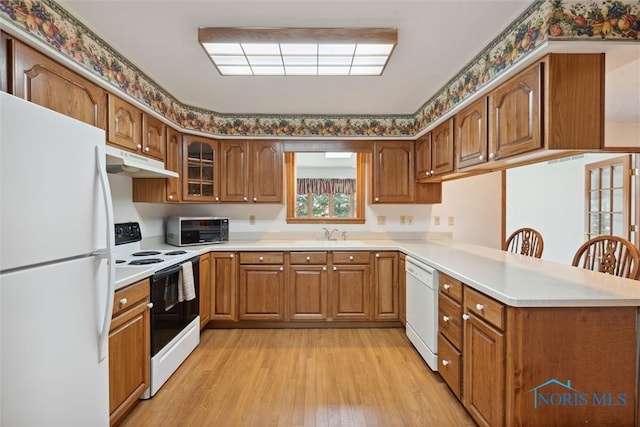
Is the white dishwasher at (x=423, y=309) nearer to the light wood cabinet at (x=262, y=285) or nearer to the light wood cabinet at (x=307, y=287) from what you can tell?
the light wood cabinet at (x=307, y=287)

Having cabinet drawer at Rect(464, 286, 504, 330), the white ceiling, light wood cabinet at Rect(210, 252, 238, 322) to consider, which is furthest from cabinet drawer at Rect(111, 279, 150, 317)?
cabinet drawer at Rect(464, 286, 504, 330)

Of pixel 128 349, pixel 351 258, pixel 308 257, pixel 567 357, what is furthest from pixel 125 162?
pixel 567 357

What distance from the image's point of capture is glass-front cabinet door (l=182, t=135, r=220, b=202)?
317cm

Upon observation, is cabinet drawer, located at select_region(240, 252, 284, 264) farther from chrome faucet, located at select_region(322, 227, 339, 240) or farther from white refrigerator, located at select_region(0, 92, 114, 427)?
white refrigerator, located at select_region(0, 92, 114, 427)

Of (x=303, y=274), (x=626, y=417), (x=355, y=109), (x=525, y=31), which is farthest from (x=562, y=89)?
(x=303, y=274)

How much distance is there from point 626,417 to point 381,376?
1330 mm

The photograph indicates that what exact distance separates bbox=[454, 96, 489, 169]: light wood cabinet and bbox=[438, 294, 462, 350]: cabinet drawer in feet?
3.46

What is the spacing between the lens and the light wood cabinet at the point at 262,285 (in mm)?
3115

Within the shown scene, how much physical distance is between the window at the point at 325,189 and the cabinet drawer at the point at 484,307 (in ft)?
6.82

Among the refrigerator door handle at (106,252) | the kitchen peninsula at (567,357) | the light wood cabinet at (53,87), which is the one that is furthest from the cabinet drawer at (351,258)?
the light wood cabinet at (53,87)

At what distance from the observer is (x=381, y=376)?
7.39ft

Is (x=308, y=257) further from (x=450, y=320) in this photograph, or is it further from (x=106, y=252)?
(x=106, y=252)

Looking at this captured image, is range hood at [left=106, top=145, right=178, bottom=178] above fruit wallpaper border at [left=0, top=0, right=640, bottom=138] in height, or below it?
below

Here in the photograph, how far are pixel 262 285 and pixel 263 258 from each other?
0.28 meters
